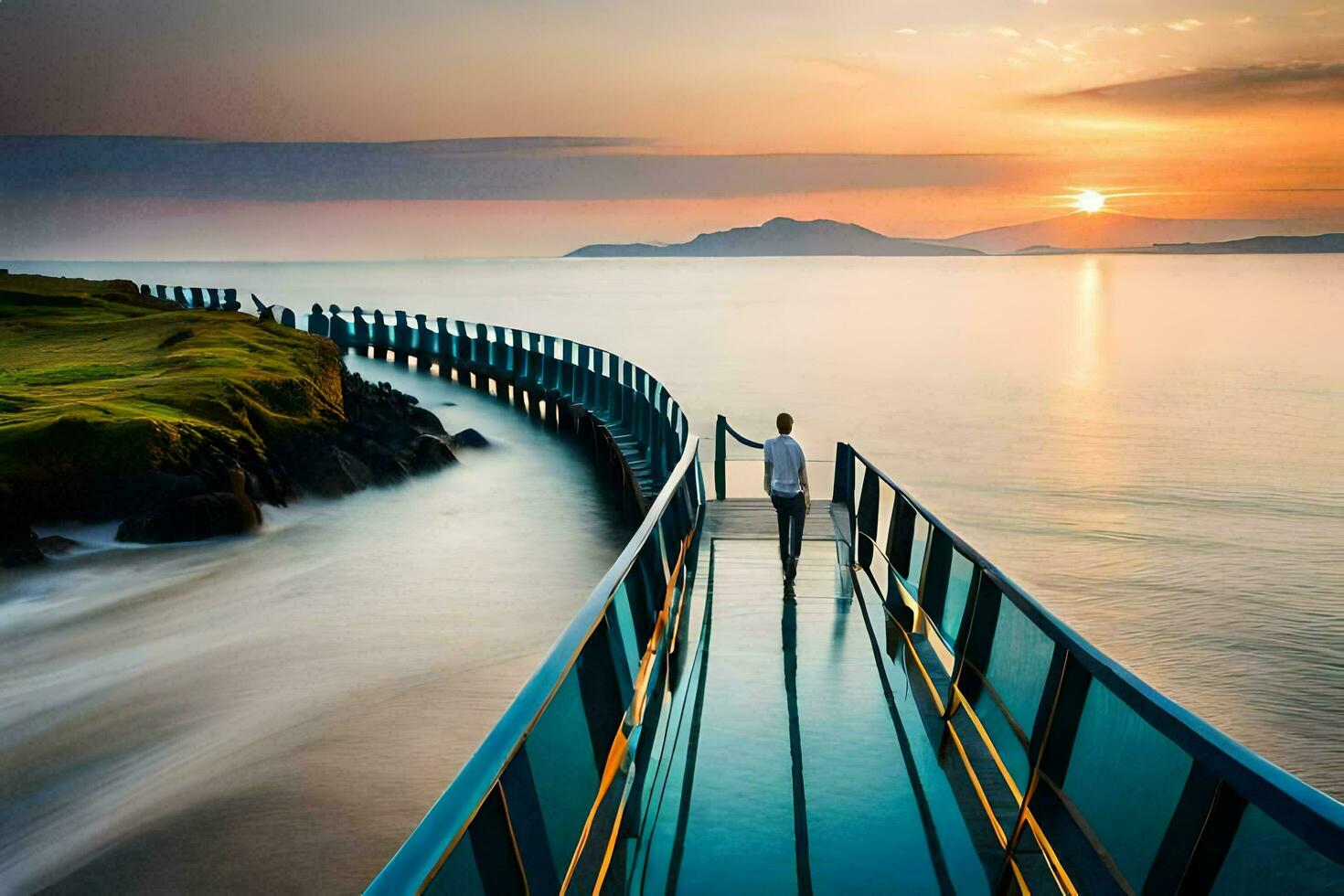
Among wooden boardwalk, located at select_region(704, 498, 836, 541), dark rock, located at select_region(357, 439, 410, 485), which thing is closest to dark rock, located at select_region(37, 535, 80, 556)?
dark rock, located at select_region(357, 439, 410, 485)

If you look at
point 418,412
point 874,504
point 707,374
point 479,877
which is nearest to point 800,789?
point 479,877

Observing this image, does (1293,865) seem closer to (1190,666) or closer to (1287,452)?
(1190,666)

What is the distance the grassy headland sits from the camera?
2059 centimetres

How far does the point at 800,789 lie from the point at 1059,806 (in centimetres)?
141

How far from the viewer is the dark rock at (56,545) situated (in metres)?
20.2

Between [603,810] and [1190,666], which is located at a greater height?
[603,810]

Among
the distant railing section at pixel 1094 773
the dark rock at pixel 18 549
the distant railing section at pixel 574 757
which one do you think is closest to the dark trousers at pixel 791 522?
the distant railing section at pixel 574 757

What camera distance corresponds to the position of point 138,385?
25594 mm

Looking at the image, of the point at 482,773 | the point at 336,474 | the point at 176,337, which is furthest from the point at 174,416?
the point at 482,773

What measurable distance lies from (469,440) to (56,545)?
1818 centimetres

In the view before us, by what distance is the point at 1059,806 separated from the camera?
4141 mm

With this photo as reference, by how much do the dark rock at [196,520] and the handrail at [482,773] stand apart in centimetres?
1914

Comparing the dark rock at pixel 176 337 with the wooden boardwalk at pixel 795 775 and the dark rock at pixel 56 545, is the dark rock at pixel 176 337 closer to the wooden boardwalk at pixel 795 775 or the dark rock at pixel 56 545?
the dark rock at pixel 56 545

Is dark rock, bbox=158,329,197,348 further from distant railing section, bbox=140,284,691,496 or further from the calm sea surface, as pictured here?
distant railing section, bbox=140,284,691,496
